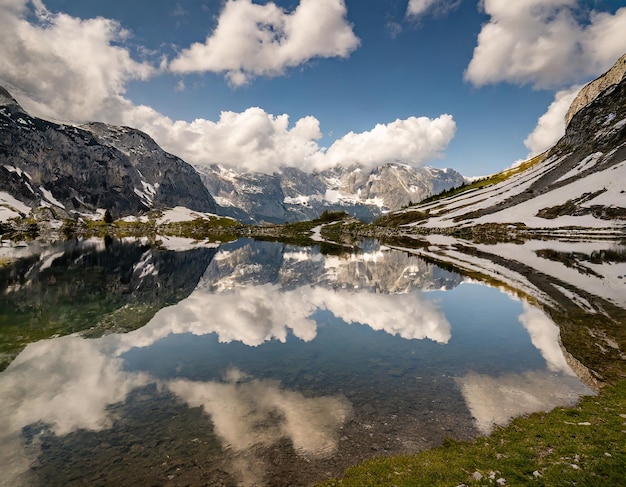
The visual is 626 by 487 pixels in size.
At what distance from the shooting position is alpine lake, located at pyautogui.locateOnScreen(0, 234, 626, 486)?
15.4 m

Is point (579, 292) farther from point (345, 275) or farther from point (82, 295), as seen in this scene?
point (82, 295)

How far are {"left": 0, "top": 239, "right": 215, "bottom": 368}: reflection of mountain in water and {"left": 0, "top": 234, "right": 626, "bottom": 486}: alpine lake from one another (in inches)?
16.5

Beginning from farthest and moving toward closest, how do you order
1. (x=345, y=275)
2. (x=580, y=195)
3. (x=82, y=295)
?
(x=580, y=195) < (x=345, y=275) < (x=82, y=295)

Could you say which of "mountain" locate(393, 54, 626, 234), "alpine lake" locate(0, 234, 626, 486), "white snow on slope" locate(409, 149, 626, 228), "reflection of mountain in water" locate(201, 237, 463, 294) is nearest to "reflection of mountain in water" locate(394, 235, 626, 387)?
"alpine lake" locate(0, 234, 626, 486)

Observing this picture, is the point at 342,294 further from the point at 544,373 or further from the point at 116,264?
the point at 116,264

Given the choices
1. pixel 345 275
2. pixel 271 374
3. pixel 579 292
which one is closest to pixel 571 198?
pixel 579 292

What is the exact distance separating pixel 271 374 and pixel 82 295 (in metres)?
40.2

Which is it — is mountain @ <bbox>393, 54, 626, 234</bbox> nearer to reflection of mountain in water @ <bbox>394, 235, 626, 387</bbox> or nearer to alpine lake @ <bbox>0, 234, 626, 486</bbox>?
reflection of mountain in water @ <bbox>394, 235, 626, 387</bbox>

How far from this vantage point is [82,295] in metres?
50.6

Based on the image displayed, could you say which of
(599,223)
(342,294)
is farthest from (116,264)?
(599,223)

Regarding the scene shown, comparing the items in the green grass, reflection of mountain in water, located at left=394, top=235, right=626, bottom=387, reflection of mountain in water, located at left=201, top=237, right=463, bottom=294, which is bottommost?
reflection of mountain in water, located at left=394, top=235, right=626, bottom=387

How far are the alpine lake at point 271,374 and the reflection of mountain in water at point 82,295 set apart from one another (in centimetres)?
42

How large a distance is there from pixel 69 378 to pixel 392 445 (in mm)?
20620

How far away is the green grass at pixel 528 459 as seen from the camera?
38.6ft
